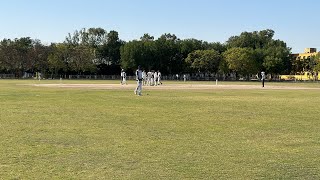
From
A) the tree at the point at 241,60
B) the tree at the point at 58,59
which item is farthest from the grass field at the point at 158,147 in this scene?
the tree at the point at 58,59

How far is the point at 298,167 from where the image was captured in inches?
338

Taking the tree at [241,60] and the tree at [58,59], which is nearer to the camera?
the tree at [241,60]

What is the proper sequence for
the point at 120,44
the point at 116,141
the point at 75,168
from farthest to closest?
the point at 120,44 → the point at 116,141 → the point at 75,168

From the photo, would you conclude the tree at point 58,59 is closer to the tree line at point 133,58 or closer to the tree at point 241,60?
the tree line at point 133,58

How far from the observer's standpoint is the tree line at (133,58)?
378 feet

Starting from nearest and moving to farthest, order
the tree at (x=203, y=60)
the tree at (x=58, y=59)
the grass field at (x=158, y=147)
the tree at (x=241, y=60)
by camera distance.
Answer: the grass field at (x=158, y=147)
the tree at (x=241, y=60)
the tree at (x=58, y=59)
the tree at (x=203, y=60)

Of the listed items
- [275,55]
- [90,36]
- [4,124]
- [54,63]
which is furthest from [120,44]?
[4,124]

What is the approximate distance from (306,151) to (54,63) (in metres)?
109

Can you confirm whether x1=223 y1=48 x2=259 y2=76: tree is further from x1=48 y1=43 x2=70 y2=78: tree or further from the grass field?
the grass field

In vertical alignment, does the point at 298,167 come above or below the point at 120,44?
below

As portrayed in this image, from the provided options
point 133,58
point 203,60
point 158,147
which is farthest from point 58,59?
point 158,147

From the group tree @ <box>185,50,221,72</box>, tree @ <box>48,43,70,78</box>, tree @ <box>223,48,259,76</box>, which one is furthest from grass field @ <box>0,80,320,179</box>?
tree @ <box>185,50,221,72</box>

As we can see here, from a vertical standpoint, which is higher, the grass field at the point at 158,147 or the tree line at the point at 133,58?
the tree line at the point at 133,58

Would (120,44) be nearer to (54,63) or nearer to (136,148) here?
(54,63)
